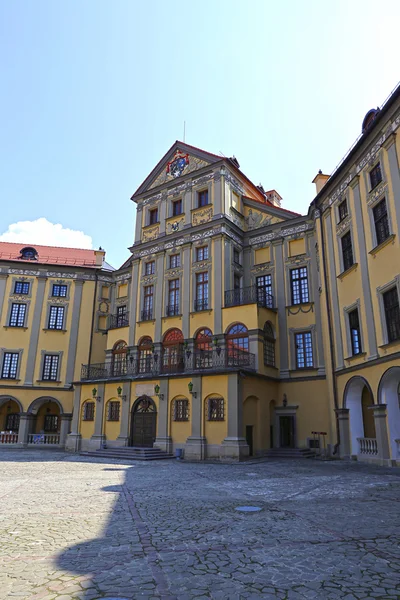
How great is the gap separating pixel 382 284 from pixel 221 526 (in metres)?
13.8

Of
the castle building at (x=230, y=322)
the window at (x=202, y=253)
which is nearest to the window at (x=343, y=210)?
the castle building at (x=230, y=322)

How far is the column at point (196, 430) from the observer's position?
22641mm

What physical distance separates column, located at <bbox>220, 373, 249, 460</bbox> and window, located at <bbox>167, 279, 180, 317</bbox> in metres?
7.98

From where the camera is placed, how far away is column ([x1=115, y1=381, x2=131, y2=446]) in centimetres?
2633

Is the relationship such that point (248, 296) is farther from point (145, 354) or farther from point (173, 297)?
point (145, 354)

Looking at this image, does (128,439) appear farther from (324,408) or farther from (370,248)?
(370,248)

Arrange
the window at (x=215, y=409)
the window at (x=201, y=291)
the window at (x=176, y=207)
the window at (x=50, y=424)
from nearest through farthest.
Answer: the window at (x=215, y=409), the window at (x=201, y=291), the window at (x=176, y=207), the window at (x=50, y=424)

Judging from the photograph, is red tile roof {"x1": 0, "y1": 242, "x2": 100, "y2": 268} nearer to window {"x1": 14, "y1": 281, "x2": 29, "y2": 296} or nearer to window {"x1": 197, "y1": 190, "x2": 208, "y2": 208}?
window {"x1": 14, "y1": 281, "x2": 29, "y2": 296}

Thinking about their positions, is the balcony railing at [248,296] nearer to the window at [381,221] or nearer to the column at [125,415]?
the column at [125,415]

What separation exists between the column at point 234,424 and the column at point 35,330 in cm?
1886

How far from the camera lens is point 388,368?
1733 centimetres

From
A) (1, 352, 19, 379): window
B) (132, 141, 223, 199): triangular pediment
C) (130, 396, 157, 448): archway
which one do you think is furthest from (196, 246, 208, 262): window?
(1, 352, 19, 379): window

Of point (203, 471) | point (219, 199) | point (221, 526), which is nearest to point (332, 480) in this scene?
point (203, 471)

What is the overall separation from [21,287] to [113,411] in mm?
14878
